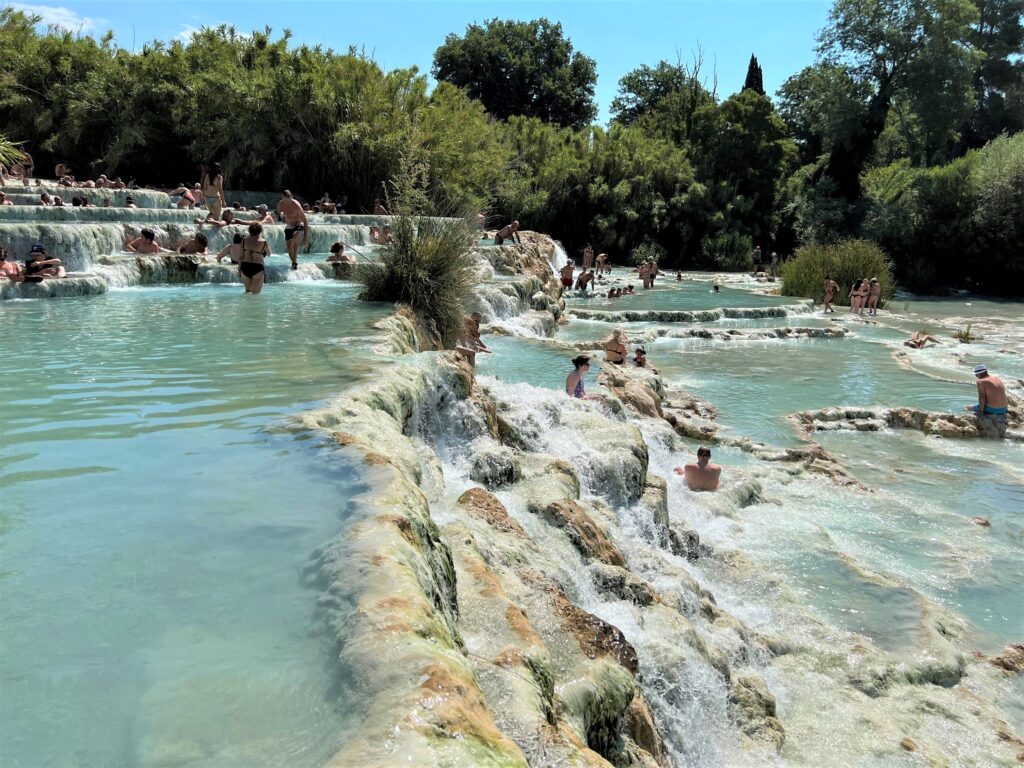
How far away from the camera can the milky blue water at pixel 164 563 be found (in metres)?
2.27

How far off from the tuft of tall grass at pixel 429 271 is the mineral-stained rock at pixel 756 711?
7.10 metres

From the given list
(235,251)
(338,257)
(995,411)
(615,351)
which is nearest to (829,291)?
(995,411)

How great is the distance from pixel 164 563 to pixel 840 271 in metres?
25.7

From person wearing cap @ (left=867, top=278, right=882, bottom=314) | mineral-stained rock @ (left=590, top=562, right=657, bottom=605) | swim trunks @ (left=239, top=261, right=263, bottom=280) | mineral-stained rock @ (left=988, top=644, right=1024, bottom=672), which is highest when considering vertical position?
swim trunks @ (left=239, top=261, right=263, bottom=280)

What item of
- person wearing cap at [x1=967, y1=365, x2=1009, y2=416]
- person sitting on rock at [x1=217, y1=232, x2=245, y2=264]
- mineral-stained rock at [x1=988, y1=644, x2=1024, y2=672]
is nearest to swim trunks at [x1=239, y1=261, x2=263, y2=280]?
person sitting on rock at [x1=217, y1=232, x2=245, y2=264]

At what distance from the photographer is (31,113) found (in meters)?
27.8

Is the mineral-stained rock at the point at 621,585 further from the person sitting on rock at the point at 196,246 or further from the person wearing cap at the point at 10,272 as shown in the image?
the person sitting on rock at the point at 196,246

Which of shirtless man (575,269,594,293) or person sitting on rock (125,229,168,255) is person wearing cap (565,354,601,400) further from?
shirtless man (575,269,594,293)

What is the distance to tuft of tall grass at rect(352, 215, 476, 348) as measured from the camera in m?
11.2

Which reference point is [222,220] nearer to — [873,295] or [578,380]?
[578,380]

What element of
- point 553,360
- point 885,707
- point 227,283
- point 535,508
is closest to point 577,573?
point 535,508

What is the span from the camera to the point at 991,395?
11242 millimetres

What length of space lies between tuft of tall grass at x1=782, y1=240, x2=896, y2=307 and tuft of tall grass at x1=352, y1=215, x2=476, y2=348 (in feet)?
57.3

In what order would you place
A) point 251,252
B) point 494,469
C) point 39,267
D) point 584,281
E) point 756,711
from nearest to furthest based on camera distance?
point 756,711 < point 494,469 < point 39,267 < point 251,252 < point 584,281
